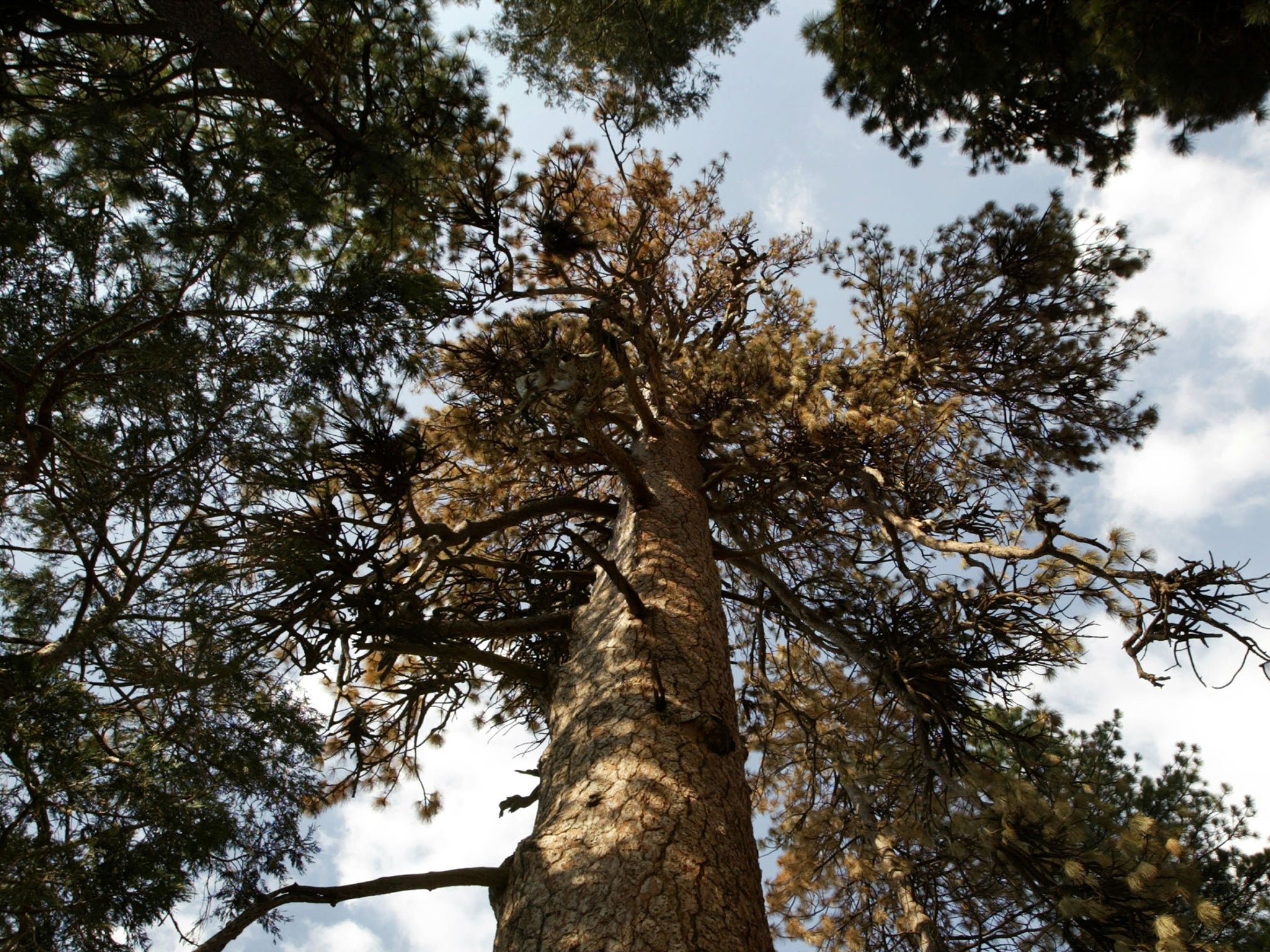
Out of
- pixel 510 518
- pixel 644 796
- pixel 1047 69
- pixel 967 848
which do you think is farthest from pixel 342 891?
pixel 1047 69

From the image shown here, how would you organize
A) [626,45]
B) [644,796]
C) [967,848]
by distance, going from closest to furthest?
1. [644,796]
2. [967,848]
3. [626,45]

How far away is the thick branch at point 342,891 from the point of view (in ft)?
8.48

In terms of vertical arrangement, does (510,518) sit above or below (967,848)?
above

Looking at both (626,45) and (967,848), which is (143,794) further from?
(626,45)

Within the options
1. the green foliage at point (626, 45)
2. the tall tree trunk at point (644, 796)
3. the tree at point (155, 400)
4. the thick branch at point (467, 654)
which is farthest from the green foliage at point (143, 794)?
the green foliage at point (626, 45)

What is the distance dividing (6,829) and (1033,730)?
792 centimetres

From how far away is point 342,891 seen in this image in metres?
2.59

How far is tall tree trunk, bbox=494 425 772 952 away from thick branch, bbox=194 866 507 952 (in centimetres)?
27

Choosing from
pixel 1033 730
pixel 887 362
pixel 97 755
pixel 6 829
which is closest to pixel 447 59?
pixel 887 362

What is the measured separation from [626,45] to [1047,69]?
3.35 meters

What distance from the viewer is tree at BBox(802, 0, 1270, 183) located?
348 centimetres

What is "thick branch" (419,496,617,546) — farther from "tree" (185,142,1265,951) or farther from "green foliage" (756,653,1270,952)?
"green foliage" (756,653,1270,952)

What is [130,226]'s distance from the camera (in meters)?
3.54

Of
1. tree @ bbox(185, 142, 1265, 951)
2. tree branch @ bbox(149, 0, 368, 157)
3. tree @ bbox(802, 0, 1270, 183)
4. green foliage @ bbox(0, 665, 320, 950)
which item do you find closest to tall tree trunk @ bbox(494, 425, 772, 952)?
tree @ bbox(185, 142, 1265, 951)
